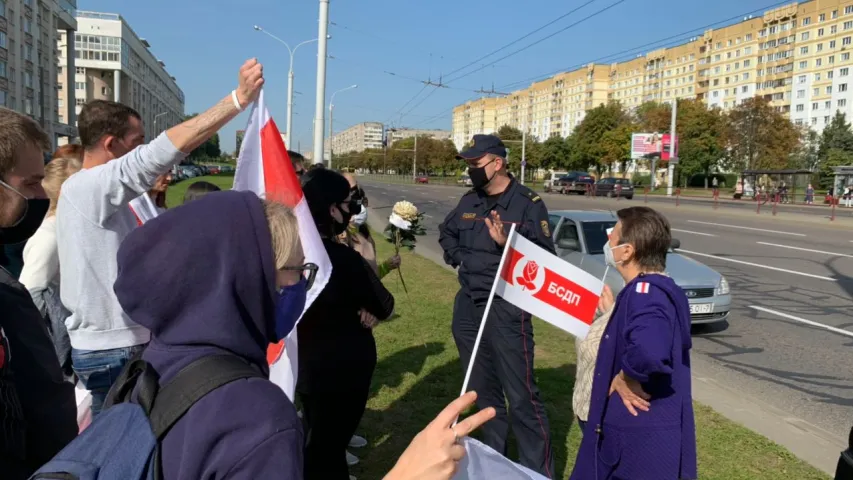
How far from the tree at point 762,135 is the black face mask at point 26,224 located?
63.4m

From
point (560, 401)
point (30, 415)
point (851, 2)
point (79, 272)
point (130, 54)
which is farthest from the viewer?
point (130, 54)

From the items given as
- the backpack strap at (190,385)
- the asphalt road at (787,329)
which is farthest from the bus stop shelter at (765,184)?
the backpack strap at (190,385)

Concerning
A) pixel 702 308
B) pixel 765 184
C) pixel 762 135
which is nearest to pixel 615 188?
pixel 765 184

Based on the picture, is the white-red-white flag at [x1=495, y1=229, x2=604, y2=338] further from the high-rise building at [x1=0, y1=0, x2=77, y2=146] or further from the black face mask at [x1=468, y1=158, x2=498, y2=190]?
the high-rise building at [x1=0, y1=0, x2=77, y2=146]

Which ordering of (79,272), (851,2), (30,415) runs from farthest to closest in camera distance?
(851,2), (79,272), (30,415)

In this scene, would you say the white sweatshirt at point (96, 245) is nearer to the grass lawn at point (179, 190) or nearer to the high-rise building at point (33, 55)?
the grass lawn at point (179, 190)

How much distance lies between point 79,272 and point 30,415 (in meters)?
1.00

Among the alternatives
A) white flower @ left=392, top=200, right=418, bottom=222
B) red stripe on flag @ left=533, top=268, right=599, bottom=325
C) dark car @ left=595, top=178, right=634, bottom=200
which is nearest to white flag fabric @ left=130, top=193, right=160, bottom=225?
red stripe on flag @ left=533, top=268, right=599, bottom=325

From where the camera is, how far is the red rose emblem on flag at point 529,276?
3023 millimetres

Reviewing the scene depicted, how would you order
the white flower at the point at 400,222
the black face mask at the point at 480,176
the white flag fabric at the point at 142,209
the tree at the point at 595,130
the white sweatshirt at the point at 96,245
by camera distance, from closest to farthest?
1. the white sweatshirt at the point at 96,245
2. the white flag fabric at the point at 142,209
3. the black face mask at the point at 480,176
4. the white flower at the point at 400,222
5. the tree at the point at 595,130

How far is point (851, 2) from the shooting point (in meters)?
84.9

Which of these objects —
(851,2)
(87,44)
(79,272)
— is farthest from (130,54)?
(79,272)

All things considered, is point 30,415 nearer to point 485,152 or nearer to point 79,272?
point 79,272

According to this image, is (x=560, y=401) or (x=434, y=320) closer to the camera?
(x=560, y=401)
